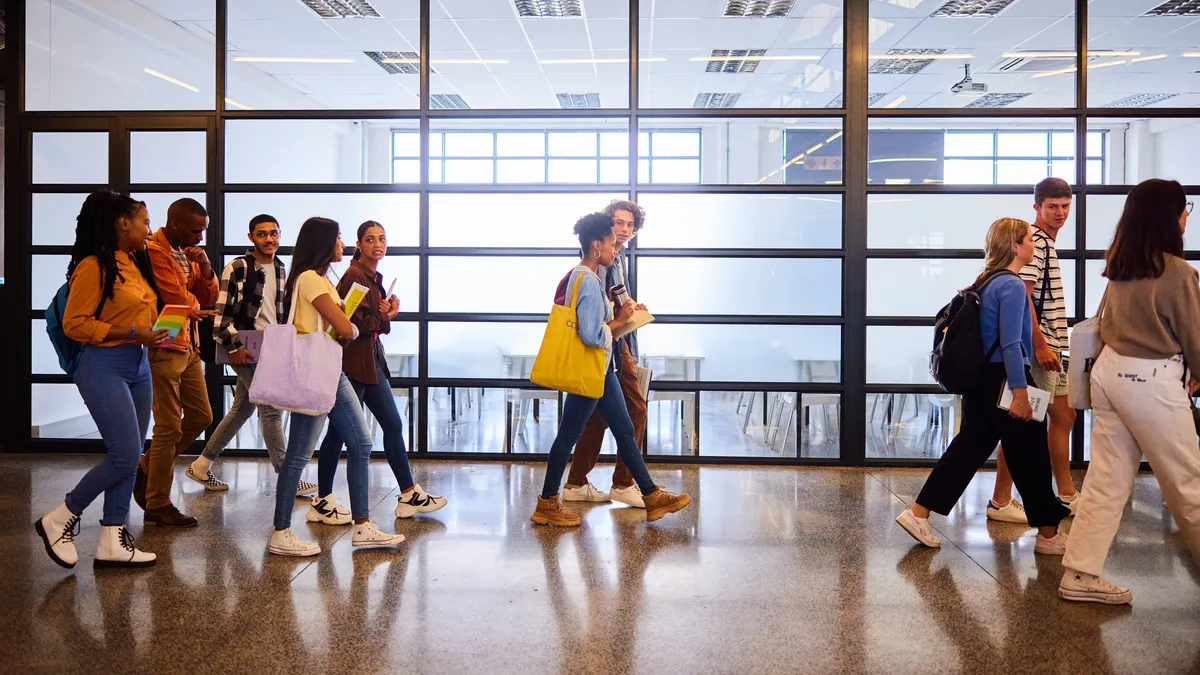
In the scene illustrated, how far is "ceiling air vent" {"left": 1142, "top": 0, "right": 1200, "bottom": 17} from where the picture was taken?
6012mm

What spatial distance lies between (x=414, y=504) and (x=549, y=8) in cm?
364

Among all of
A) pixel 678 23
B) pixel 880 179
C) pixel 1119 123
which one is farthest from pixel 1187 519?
pixel 678 23

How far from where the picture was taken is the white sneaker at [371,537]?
393cm

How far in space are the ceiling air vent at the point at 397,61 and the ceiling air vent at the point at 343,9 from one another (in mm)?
271

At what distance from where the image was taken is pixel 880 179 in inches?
239

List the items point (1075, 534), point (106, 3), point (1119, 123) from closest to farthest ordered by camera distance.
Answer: point (1075, 534), point (1119, 123), point (106, 3)

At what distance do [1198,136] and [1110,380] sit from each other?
158 inches

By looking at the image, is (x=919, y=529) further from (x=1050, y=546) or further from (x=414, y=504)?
(x=414, y=504)

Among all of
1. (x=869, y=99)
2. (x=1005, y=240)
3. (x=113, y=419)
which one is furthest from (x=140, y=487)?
(x=869, y=99)

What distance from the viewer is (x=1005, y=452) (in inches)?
151

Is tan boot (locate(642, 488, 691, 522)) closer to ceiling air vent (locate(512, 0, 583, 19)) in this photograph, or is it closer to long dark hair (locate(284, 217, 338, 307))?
long dark hair (locate(284, 217, 338, 307))

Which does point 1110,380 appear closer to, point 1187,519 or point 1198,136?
point 1187,519

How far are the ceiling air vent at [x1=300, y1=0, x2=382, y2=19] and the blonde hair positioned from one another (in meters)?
4.41

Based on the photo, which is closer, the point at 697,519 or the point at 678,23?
the point at 697,519
